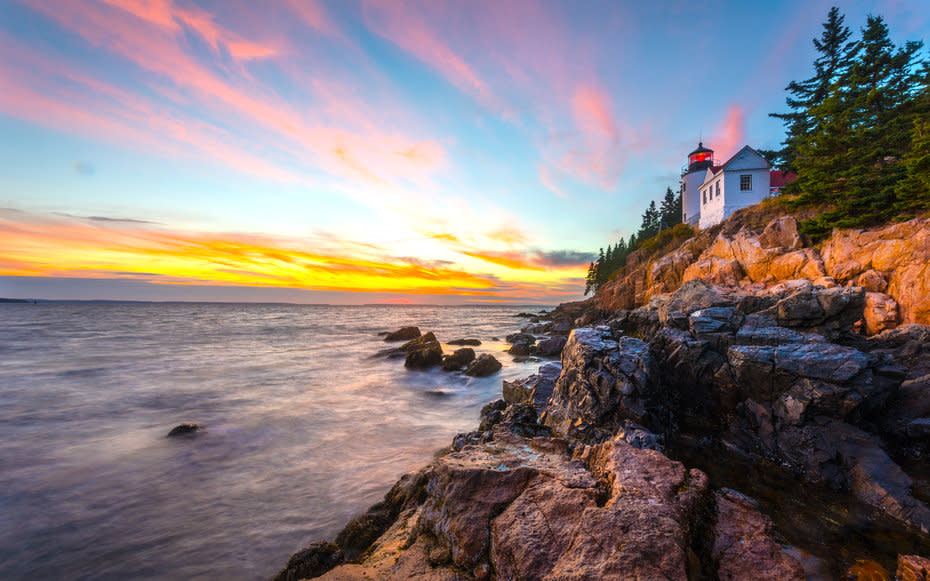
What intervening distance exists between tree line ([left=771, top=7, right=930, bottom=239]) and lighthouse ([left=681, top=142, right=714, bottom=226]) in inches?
553

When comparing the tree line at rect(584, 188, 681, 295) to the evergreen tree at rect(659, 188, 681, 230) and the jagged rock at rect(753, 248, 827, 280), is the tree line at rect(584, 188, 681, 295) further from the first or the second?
the jagged rock at rect(753, 248, 827, 280)

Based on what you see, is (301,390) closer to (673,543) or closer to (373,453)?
(373,453)

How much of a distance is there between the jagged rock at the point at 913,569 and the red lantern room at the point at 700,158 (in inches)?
1912

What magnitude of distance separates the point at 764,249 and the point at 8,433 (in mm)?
38763

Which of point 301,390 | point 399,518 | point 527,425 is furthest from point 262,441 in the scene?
point 527,425

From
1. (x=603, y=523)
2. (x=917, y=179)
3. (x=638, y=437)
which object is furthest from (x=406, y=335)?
(x=917, y=179)

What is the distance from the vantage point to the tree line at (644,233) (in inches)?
2312

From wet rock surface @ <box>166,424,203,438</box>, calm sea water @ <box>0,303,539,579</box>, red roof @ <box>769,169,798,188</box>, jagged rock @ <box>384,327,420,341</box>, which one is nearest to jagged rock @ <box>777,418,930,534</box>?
calm sea water @ <box>0,303,539,579</box>

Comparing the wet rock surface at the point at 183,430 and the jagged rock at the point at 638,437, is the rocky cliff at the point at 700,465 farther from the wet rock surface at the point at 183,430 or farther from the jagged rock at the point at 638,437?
the wet rock surface at the point at 183,430

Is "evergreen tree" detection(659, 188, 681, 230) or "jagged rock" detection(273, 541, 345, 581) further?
"evergreen tree" detection(659, 188, 681, 230)

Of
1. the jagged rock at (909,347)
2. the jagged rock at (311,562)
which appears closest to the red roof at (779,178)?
the jagged rock at (909,347)

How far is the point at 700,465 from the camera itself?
7.41 m

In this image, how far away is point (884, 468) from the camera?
6289 mm

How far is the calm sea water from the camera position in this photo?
662 cm
